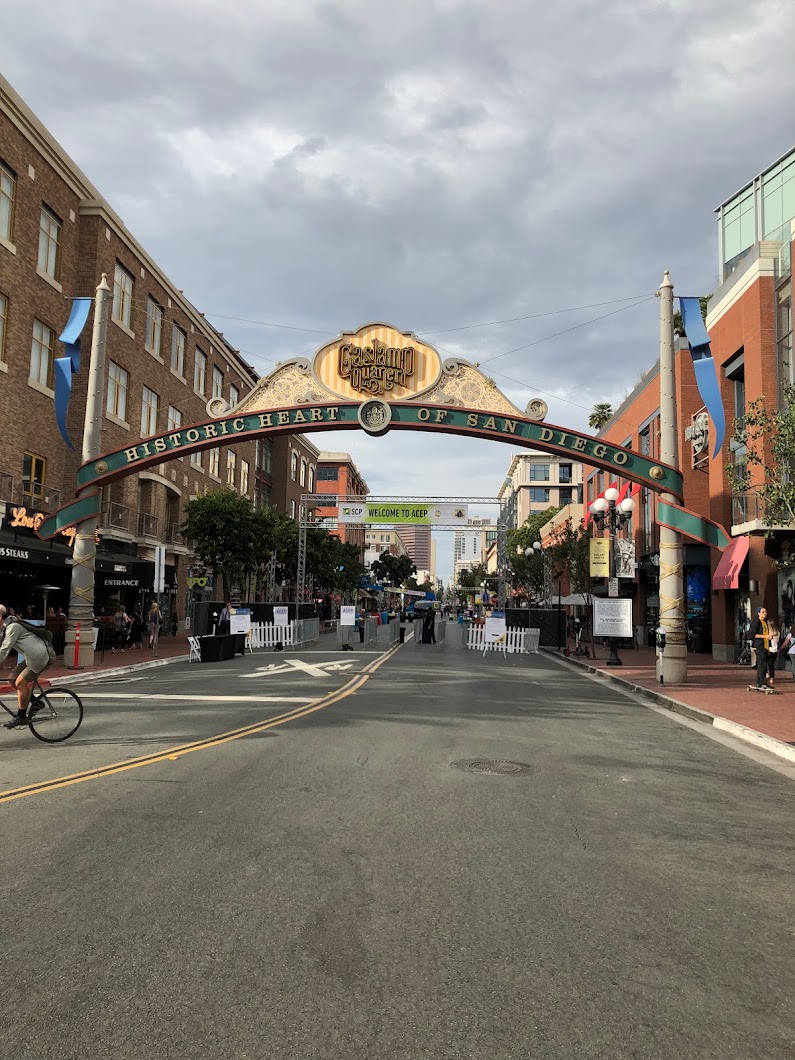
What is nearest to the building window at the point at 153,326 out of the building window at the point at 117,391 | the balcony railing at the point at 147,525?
the building window at the point at 117,391

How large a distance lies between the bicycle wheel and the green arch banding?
1352 centimetres

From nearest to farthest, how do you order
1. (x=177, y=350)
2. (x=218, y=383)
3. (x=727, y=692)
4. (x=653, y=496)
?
(x=727, y=692) → (x=653, y=496) → (x=177, y=350) → (x=218, y=383)

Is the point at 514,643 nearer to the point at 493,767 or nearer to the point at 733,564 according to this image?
the point at 733,564

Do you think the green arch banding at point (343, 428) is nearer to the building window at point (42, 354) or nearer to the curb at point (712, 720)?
the building window at point (42, 354)

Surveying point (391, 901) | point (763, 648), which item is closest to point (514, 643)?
point (763, 648)

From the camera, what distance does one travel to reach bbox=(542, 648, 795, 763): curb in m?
10.8

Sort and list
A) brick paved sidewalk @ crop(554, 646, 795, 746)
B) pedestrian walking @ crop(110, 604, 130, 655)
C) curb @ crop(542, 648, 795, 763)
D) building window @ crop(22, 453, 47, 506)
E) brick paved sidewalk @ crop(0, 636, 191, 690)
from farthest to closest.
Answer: pedestrian walking @ crop(110, 604, 130, 655)
building window @ crop(22, 453, 47, 506)
brick paved sidewalk @ crop(0, 636, 191, 690)
brick paved sidewalk @ crop(554, 646, 795, 746)
curb @ crop(542, 648, 795, 763)

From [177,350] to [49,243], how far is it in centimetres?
1348

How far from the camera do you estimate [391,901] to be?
16.0ft

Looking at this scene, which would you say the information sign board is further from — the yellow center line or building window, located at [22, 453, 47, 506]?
building window, located at [22, 453, 47, 506]

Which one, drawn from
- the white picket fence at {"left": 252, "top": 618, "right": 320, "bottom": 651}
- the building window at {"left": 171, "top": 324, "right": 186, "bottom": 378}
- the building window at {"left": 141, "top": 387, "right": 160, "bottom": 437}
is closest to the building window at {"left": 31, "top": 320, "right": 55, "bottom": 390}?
the building window at {"left": 141, "top": 387, "right": 160, "bottom": 437}

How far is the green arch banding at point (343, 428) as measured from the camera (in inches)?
915

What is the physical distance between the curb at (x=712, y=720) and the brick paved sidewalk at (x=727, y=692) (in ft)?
0.37

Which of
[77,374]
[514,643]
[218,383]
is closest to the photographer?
[77,374]
